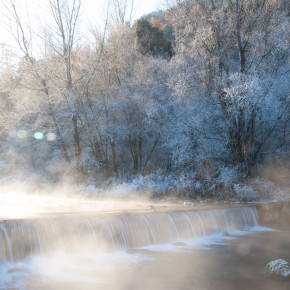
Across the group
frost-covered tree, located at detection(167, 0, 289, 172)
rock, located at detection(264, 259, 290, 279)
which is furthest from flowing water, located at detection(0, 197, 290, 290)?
frost-covered tree, located at detection(167, 0, 289, 172)

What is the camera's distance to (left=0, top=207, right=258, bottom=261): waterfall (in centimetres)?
797

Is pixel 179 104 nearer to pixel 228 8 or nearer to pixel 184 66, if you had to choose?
pixel 184 66

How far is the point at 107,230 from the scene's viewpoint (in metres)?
9.38

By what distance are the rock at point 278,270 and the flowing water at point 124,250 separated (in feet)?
0.83

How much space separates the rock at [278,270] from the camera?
676 centimetres

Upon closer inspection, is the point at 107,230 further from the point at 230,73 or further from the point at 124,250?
the point at 230,73

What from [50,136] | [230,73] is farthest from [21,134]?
[230,73]

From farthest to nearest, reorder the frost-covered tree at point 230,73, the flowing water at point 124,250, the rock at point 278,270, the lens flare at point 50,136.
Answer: the lens flare at point 50,136 → the frost-covered tree at point 230,73 → the flowing water at point 124,250 → the rock at point 278,270

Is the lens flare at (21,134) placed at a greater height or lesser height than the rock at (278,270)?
greater

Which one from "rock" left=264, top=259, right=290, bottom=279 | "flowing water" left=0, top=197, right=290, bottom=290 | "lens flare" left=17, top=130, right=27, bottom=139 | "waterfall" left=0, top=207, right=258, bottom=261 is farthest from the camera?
"lens flare" left=17, top=130, right=27, bottom=139

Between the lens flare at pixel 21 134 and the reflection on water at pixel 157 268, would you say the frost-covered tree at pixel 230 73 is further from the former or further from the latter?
the lens flare at pixel 21 134

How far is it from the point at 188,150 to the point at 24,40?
39.2 ft

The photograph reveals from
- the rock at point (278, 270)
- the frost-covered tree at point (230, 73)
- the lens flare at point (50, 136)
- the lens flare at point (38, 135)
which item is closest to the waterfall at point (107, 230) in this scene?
the rock at point (278, 270)

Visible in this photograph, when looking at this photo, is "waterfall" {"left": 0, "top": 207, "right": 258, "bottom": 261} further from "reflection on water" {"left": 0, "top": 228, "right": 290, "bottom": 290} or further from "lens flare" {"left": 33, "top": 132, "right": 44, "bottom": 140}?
"lens flare" {"left": 33, "top": 132, "right": 44, "bottom": 140}
